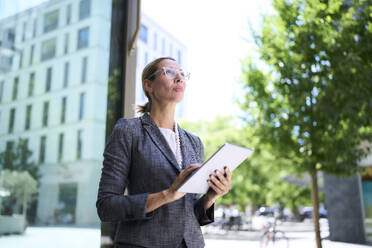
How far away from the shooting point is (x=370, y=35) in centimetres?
672

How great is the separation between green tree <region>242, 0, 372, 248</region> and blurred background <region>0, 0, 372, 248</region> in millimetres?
20

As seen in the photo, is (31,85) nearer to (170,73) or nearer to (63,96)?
(63,96)

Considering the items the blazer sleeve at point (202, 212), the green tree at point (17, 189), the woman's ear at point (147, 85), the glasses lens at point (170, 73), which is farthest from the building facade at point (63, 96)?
the blazer sleeve at point (202, 212)

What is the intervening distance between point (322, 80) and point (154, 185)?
6.20 meters

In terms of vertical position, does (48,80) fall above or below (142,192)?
above

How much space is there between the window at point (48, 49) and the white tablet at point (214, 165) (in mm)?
3004

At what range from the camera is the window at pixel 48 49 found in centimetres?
373

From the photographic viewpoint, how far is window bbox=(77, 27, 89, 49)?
3900 mm

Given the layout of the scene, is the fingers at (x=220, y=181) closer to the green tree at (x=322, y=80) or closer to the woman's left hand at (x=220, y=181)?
the woman's left hand at (x=220, y=181)

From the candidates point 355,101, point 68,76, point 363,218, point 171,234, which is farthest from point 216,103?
point 171,234

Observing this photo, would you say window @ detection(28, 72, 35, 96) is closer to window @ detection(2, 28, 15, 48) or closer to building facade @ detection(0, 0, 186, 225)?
building facade @ detection(0, 0, 186, 225)

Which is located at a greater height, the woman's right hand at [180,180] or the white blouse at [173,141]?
the white blouse at [173,141]

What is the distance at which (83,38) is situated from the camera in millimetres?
3920

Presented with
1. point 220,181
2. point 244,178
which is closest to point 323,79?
point 220,181
